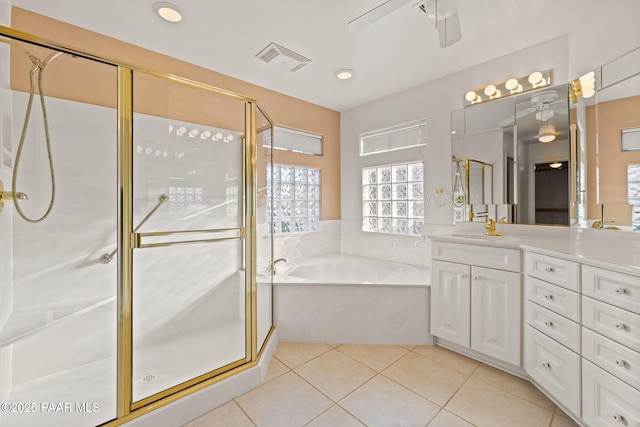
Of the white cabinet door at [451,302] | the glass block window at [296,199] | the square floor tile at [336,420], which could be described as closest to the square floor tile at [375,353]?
the white cabinet door at [451,302]

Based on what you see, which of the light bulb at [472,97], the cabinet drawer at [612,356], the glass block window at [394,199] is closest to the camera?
the cabinet drawer at [612,356]

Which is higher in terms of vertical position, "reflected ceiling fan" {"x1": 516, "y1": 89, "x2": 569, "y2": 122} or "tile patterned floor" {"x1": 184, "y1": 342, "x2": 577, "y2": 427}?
"reflected ceiling fan" {"x1": 516, "y1": 89, "x2": 569, "y2": 122}

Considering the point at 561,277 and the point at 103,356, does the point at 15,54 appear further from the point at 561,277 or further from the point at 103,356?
the point at 561,277

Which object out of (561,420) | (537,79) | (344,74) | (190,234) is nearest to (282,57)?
(344,74)

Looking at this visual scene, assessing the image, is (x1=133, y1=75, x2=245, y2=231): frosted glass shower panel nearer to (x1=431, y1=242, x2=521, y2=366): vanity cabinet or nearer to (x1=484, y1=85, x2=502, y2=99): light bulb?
(x1=431, y1=242, x2=521, y2=366): vanity cabinet

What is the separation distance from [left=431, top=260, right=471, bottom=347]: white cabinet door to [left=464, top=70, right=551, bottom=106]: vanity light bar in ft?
5.25

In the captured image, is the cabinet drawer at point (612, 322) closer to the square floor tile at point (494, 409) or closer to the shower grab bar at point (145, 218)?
the square floor tile at point (494, 409)

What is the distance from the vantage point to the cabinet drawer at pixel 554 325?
4.55ft

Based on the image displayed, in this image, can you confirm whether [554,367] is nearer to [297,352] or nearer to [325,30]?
[297,352]

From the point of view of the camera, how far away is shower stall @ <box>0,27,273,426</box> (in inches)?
55.4

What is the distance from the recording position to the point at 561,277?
1468 millimetres

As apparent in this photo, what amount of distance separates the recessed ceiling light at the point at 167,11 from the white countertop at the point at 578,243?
2.47 m

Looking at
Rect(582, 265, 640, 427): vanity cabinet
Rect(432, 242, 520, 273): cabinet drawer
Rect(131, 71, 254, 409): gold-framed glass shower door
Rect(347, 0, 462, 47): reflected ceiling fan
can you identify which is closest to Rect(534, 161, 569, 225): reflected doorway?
Rect(432, 242, 520, 273): cabinet drawer

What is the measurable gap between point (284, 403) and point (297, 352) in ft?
1.85
